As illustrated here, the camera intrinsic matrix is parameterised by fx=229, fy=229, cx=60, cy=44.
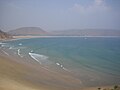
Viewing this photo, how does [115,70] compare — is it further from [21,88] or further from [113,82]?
[21,88]

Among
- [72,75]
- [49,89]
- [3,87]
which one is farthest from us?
[72,75]

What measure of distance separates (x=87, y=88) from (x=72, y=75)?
4.62m

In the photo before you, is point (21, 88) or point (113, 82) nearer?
point (21, 88)

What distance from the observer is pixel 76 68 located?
24.7 m

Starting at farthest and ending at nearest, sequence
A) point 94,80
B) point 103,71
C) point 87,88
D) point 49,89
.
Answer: point 103,71 < point 94,80 < point 87,88 < point 49,89

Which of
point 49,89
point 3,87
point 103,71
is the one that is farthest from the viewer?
point 103,71

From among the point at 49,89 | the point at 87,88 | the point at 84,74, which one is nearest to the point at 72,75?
the point at 84,74

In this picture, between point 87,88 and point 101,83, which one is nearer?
point 87,88

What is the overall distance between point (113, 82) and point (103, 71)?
4563mm

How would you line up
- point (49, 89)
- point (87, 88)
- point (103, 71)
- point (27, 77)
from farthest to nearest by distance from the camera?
point (103, 71), point (27, 77), point (87, 88), point (49, 89)

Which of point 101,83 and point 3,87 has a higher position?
point 3,87

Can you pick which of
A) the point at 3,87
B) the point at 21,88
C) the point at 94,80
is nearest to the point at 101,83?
the point at 94,80

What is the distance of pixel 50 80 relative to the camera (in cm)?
1852

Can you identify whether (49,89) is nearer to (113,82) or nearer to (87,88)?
(87,88)
